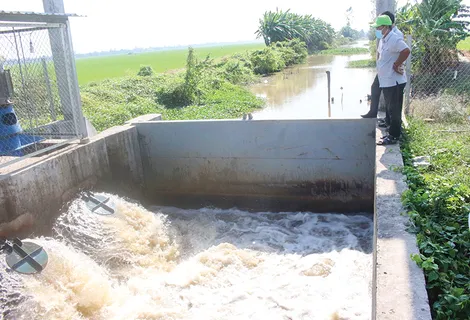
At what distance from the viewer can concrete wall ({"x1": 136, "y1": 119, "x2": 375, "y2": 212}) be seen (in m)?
6.89

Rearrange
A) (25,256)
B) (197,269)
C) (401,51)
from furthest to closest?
(401,51), (197,269), (25,256)

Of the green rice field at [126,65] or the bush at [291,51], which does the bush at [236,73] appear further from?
the bush at [291,51]

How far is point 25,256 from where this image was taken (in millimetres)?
4641

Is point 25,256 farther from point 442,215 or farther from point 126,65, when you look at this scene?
point 126,65

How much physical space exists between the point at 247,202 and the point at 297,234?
1.48 metres

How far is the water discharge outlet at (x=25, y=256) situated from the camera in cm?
455

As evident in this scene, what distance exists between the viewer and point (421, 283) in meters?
2.78

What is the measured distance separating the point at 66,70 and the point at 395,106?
4.80m

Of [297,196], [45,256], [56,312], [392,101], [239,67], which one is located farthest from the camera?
[239,67]

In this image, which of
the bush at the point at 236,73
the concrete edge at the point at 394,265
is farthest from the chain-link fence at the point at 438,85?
the bush at the point at 236,73

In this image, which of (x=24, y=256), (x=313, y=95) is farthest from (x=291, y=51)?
(x=24, y=256)

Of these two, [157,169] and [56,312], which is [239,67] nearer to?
[157,169]

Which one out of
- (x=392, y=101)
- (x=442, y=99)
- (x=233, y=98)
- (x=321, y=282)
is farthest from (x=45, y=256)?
(x=233, y=98)

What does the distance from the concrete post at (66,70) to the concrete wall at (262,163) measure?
136cm
